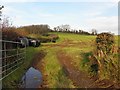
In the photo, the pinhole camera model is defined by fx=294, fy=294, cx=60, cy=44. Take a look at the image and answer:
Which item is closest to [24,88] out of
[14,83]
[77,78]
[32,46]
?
[14,83]

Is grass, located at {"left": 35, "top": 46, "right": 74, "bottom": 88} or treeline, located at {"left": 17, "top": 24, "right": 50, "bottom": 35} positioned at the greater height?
treeline, located at {"left": 17, "top": 24, "right": 50, "bottom": 35}

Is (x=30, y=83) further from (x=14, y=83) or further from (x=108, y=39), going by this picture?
(x=108, y=39)

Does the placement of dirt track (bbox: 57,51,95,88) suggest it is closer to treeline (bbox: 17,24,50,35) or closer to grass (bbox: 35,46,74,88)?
grass (bbox: 35,46,74,88)

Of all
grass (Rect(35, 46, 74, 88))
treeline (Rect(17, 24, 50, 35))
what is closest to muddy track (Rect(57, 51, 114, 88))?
grass (Rect(35, 46, 74, 88))

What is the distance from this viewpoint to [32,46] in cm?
2484

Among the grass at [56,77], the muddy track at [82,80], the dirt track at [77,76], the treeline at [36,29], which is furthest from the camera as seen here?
the treeline at [36,29]

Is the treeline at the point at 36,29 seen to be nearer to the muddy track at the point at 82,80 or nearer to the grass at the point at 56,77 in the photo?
the grass at the point at 56,77

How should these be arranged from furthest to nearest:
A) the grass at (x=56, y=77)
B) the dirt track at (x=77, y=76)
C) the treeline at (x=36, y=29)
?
the treeline at (x=36, y=29)
the dirt track at (x=77, y=76)
the grass at (x=56, y=77)

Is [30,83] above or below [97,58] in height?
below

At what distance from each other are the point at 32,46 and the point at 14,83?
47.4 feet

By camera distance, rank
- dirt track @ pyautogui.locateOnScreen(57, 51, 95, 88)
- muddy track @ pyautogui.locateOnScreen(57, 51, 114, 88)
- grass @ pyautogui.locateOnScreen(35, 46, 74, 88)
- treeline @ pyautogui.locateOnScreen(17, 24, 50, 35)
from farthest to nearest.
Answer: treeline @ pyautogui.locateOnScreen(17, 24, 50, 35)
dirt track @ pyautogui.locateOnScreen(57, 51, 95, 88)
grass @ pyautogui.locateOnScreen(35, 46, 74, 88)
muddy track @ pyautogui.locateOnScreen(57, 51, 114, 88)

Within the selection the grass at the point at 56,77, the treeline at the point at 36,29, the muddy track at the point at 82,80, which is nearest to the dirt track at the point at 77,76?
the muddy track at the point at 82,80

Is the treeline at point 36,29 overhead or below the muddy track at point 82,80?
overhead

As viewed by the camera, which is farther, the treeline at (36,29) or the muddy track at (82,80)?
the treeline at (36,29)
